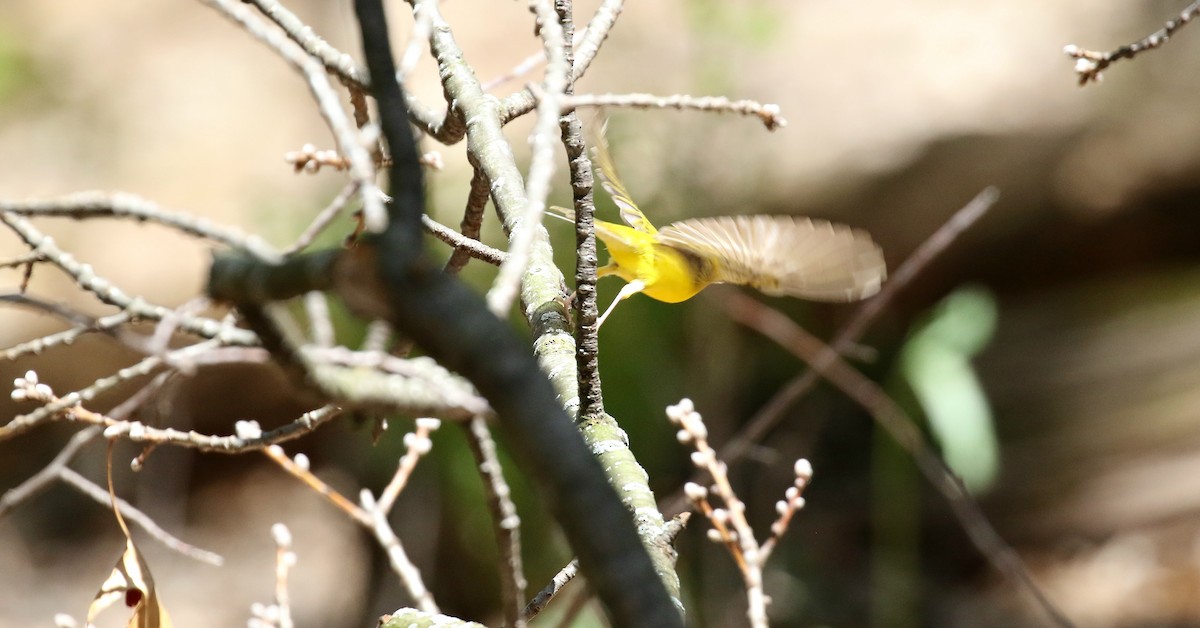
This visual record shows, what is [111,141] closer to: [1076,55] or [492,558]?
[492,558]

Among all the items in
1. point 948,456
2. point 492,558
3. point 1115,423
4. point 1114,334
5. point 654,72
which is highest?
point 654,72

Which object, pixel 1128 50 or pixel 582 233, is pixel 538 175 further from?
pixel 1128 50

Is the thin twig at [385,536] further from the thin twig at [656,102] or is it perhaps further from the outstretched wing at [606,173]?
the outstretched wing at [606,173]

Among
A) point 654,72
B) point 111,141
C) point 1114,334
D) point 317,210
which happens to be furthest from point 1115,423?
point 111,141

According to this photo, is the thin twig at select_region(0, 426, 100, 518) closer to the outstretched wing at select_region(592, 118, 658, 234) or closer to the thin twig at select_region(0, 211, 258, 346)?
the thin twig at select_region(0, 211, 258, 346)

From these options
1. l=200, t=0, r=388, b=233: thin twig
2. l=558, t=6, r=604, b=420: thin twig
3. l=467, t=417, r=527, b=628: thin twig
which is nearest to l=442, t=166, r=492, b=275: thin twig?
l=558, t=6, r=604, b=420: thin twig


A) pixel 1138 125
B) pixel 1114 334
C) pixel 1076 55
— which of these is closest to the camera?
pixel 1076 55
